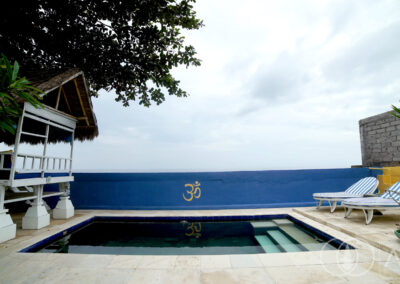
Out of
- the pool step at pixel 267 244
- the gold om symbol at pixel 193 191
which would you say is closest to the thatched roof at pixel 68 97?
the gold om symbol at pixel 193 191

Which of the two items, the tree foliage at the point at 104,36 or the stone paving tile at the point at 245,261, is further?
the tree foliage at the point at 104,36

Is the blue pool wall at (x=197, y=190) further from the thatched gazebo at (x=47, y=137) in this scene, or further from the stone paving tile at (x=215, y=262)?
the stone paving tile at (x=215, y=262)

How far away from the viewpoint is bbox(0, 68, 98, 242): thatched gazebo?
173 inches

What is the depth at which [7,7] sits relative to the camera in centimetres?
629

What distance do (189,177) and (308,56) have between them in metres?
14.1

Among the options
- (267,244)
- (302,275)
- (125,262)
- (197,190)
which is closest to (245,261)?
(302,275)

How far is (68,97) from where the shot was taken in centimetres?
648

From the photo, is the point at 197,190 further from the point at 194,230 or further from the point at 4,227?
the point at 4,227

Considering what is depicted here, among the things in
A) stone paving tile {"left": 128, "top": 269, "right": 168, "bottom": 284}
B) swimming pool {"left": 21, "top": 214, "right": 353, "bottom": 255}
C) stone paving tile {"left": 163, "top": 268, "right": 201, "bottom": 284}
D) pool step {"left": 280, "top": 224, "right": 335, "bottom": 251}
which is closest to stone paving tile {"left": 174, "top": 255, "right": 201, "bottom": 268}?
stone paving tile {"left": 163, "top": 268, "right": 201, "bottom": 284}

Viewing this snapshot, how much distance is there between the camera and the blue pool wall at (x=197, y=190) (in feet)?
23.9

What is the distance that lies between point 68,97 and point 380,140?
45.8 feet

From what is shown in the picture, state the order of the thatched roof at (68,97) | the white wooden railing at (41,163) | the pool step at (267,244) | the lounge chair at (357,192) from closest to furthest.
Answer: the pool step at (267,244) < the white wooden railing at (41,163) < the thatched roof at (68,97) < the lounge chair at (357,192)

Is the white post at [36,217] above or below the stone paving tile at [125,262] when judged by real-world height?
above

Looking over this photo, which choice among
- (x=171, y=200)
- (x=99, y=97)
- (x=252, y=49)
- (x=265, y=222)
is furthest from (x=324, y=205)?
(x=99, y=97)
